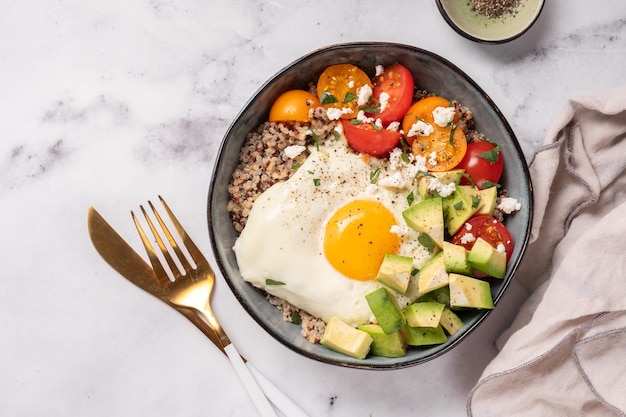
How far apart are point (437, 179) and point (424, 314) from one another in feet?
1.82

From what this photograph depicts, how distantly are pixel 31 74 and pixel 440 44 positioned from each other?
1.93 metres

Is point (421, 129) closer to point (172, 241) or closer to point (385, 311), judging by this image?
point (385, 311)

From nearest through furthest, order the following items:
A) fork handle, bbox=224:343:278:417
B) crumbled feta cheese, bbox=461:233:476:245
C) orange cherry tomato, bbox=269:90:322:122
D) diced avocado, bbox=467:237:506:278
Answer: diced avocado, bbox=467:237:506:278
crumbled feta cheese, bbox=461:233:476:245
orange cherry tomato, bbox=269:90:322:122
fork handle, bbox=224:343:278:417

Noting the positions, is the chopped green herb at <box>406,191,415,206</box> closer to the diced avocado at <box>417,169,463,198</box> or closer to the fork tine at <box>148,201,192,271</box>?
the diced avocado at <box>417,169,463,198</box>

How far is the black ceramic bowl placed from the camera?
8.95ft

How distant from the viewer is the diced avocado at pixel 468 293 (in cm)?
258

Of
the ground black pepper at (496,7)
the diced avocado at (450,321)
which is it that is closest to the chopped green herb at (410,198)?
the diced avocado at (450,321)

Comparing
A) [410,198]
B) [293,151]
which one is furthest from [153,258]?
[410,198]

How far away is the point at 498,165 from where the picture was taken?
2.83 meters

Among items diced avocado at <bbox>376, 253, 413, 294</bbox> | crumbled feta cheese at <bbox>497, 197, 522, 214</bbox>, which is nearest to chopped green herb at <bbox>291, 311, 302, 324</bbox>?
diced avocado at <bbox>376, 253, 413, 294</bbox>

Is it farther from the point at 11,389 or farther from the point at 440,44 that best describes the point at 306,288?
the point at 11,389

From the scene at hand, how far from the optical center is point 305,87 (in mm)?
2932

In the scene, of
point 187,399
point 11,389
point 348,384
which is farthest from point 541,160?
point 11,389

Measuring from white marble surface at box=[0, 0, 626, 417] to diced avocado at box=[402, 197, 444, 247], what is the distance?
2.31ft
